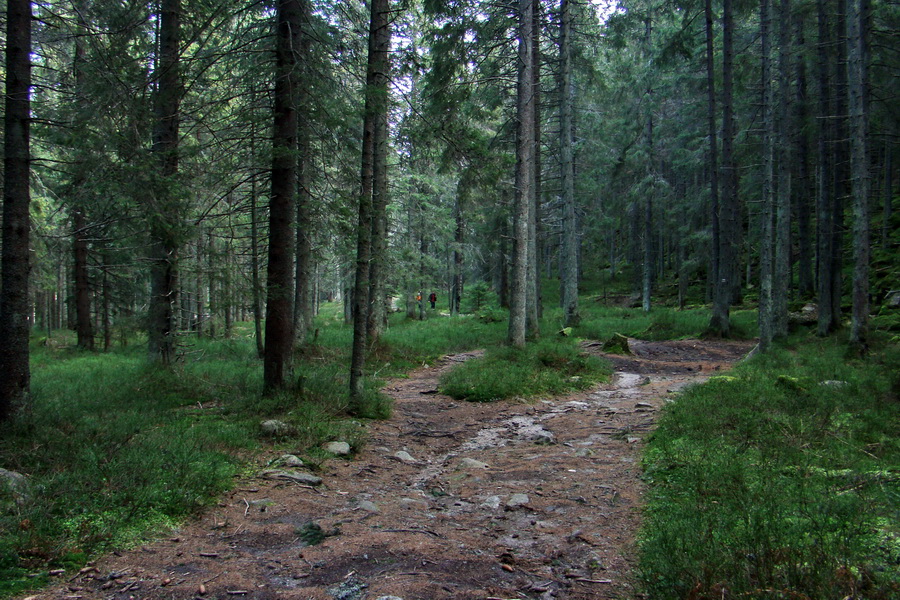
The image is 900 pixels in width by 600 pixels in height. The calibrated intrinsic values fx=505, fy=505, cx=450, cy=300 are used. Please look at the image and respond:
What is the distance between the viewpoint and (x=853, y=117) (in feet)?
40.0

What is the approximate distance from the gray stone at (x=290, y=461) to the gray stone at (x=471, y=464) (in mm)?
1913

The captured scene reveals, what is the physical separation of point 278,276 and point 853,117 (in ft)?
45.1

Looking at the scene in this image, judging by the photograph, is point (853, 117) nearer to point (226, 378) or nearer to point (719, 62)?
point (719, 62)

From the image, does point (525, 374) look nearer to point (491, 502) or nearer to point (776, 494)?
point (491, 502)

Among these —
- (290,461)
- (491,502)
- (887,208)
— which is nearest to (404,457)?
(290,461)

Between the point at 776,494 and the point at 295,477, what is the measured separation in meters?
4.44

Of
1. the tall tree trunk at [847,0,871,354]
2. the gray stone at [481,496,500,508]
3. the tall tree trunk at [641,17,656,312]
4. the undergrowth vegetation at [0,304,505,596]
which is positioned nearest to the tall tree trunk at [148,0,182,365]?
the undergrowth vegetation at [0,304,505,596]

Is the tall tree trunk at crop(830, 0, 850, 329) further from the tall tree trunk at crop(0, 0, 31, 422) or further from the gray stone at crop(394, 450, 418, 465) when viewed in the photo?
the tall tree trunk at crop(0, 0, 31, 422)

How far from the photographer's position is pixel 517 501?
191 inches

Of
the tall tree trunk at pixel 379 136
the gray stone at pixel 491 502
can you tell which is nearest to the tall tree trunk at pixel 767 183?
the tall tree trunk at pixel 379 136

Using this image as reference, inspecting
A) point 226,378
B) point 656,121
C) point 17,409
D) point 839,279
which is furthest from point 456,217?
point 17,409

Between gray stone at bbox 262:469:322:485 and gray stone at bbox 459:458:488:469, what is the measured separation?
174cm

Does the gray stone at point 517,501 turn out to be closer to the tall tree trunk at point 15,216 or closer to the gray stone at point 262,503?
the gray stone at point 262,503

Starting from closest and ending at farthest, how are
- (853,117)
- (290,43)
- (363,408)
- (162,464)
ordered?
(162,464)
(290,43)
(363,408)
(853,117)
